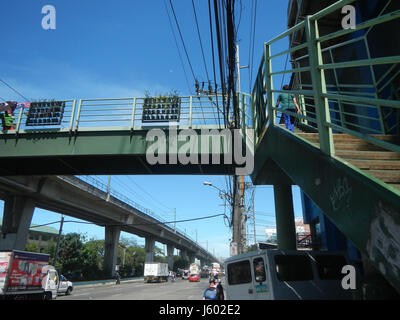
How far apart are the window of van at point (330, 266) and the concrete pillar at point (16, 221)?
21.4 meters

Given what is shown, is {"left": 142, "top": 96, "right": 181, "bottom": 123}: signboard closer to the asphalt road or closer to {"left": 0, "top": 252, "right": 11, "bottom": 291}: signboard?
{"left": 0, "top": 252, "right": 11, "bottom": 291}: signboard

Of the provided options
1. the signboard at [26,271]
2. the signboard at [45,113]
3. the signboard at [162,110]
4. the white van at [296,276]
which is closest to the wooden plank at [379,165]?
the white van at [296,276]

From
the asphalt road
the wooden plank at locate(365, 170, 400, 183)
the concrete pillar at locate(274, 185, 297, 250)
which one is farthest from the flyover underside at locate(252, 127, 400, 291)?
the asphalt road

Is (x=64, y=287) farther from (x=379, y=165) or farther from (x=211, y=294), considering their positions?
(x=379, y=165)

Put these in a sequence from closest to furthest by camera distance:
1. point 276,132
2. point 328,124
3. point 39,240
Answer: point 328,124 → point 276,132 → point 39,240

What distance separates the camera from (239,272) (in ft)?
24.8

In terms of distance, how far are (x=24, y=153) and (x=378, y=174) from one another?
43.2 ft

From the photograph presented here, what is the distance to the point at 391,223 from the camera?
220 centimetres

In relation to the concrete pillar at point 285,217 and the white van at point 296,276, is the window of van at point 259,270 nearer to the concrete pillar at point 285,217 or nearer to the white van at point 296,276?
the white van at point 296,276

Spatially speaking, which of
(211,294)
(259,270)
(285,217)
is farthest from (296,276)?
(211,294)

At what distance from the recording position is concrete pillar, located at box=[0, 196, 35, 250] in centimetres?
2039

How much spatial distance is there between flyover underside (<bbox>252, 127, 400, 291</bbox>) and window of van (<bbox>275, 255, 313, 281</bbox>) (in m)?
3.01
